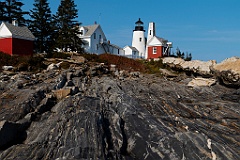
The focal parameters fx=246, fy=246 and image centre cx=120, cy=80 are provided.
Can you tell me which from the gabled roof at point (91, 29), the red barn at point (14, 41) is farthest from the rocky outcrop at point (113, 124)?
the gabled roof at point (91, 29)

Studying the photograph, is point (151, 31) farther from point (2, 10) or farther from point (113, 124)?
point (113, 124)

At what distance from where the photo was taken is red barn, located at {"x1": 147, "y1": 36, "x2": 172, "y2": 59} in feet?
156

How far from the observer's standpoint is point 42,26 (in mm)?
39031

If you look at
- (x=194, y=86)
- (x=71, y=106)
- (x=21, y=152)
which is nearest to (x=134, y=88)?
(x=194, y=86)

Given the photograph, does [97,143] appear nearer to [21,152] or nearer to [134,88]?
[21,152]

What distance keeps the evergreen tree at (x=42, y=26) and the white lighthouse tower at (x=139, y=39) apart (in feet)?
63.5

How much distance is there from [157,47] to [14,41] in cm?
2787

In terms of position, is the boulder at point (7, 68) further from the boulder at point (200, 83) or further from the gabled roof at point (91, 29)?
the gabled roof at point (91, 29)

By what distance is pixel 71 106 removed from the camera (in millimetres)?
10219

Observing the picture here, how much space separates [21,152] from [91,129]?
230 centimetres

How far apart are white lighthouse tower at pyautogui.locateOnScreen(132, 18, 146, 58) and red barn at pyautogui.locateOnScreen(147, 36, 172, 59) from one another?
2.91 meters

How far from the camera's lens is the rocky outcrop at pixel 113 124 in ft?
25.6

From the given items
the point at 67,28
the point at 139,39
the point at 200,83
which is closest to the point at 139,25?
the point at 139,39

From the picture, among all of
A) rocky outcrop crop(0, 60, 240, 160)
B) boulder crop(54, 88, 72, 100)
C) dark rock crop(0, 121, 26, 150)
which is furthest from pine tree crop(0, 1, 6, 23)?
dark rock crop(0, 121, 26, 150)
